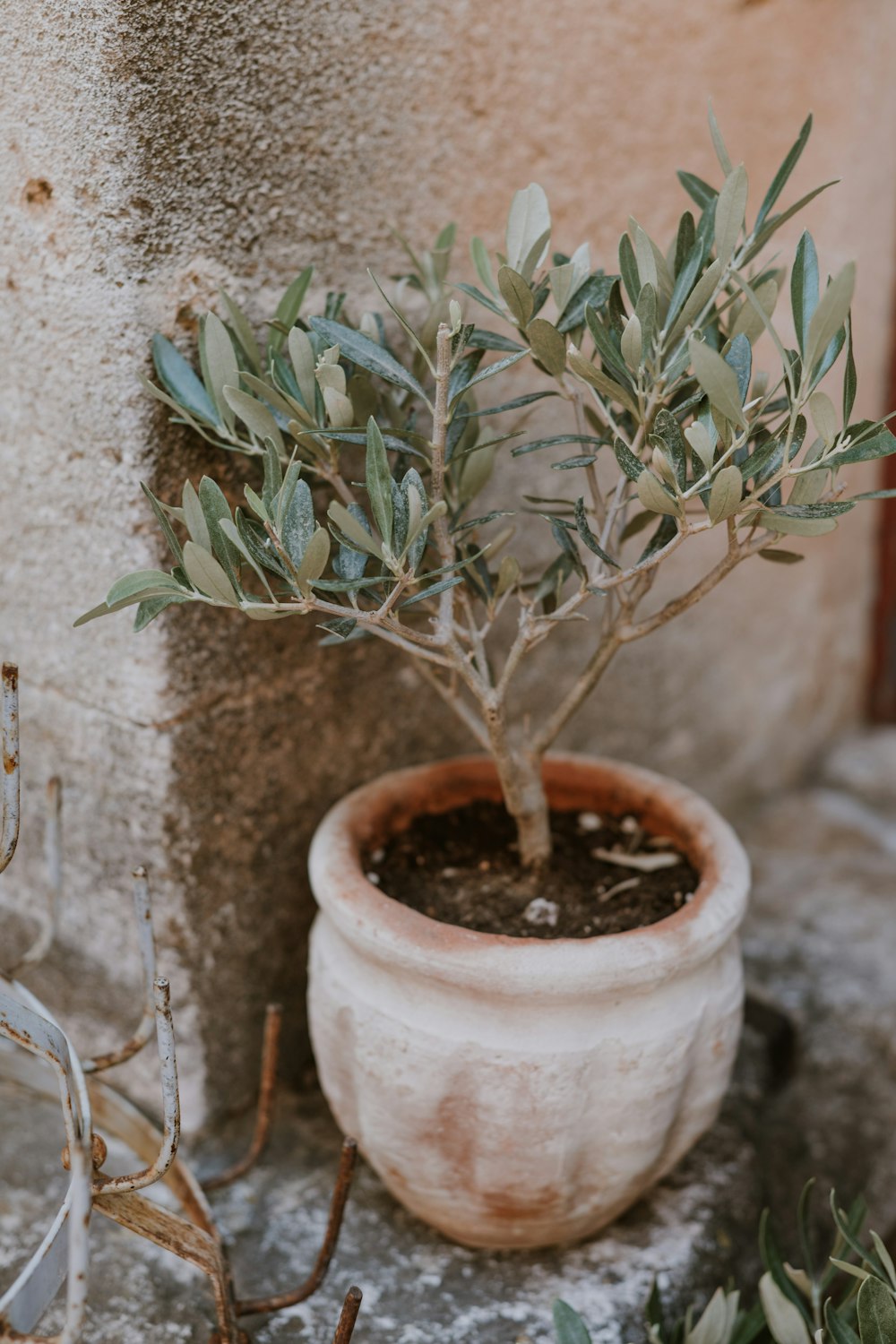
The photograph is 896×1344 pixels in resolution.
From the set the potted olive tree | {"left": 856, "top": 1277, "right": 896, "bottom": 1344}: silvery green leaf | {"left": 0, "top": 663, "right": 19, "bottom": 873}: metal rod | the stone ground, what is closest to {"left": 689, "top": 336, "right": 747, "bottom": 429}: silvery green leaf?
the potted olive tree

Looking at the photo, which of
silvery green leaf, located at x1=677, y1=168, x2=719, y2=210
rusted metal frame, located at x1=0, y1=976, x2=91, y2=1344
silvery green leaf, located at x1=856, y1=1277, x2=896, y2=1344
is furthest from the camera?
silvery green leaf, located at x1=677, y1=168, x2=719, y2=210

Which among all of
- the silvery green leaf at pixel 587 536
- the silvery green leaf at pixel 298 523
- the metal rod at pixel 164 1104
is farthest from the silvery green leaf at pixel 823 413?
the metal rod at pixel 164 1104

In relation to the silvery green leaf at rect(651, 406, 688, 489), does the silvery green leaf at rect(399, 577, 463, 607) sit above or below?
below

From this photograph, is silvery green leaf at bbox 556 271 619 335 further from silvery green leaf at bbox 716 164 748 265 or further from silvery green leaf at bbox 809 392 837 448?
silvery green leaf at bbox 809 392 837 448

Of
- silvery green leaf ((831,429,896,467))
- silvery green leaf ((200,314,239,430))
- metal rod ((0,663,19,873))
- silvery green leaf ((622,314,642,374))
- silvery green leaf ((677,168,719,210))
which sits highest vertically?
silvery green leaf ((677,168,719,210))

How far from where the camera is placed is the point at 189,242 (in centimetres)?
114

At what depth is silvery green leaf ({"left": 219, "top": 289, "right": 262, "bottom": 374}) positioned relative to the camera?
43.5 inches

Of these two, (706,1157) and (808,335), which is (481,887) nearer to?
(706,1157)

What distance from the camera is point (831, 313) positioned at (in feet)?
2.85

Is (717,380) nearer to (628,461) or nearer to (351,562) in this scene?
(628,461)

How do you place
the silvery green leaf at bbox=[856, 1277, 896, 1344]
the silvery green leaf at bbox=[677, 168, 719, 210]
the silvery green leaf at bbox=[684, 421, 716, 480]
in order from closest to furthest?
the silvery green leaf at bbox=[684, 421, 716, 480] < the silvery green leaf at bbox=[856, 1277, 896, 1344] < the silvery green leaf at bbox=[677, 168, 719, 210]

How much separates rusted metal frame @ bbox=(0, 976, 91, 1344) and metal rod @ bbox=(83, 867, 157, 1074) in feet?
0.33

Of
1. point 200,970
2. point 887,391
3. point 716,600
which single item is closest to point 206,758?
point 200,970

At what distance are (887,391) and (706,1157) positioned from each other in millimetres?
1588
